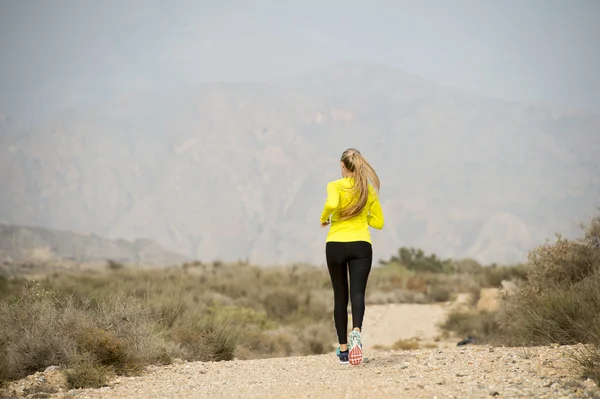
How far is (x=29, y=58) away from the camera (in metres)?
169

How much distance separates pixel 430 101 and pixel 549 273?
18912 cm

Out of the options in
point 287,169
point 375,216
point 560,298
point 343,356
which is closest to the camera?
point 375,216

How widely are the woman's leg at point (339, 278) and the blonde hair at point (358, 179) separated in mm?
369

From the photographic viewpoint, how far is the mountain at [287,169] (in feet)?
452

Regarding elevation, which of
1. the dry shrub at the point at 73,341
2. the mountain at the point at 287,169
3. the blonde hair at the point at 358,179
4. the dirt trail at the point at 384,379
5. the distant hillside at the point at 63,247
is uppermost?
the mountain at the point at 287,169

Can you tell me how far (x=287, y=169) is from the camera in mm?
158625

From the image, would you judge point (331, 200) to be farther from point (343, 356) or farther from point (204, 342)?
point (204, 342)

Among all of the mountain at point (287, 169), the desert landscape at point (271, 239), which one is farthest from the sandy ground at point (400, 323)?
the mountain at point (287, 169)

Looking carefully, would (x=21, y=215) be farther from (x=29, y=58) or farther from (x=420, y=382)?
(x=420, y=382)

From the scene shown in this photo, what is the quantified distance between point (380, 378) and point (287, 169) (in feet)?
496

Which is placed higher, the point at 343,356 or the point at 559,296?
the point at 559,296

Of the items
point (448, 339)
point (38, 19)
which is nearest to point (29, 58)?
point (38, 19)

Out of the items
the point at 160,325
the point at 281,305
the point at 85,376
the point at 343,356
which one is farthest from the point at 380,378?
the point at 281,305

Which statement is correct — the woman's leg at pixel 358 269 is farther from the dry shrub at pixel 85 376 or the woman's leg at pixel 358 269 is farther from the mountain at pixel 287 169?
the mountain at pixel 287 169
